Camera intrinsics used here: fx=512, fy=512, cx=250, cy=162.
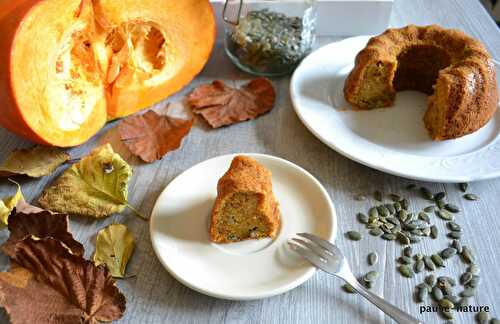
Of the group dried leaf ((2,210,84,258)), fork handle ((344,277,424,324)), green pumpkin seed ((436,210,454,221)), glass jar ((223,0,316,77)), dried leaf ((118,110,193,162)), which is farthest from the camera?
glass jar ((223,0,316,77))

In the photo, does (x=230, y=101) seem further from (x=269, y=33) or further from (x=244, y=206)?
(x=244, y=206)

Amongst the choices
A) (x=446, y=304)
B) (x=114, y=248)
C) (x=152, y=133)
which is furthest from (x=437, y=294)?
(x=152, y=133)

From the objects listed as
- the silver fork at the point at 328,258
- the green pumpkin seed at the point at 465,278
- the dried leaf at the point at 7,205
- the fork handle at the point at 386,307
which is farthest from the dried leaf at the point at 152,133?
the green pumpkin seed at the point at 465,278

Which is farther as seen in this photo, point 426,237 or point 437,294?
point 426,237

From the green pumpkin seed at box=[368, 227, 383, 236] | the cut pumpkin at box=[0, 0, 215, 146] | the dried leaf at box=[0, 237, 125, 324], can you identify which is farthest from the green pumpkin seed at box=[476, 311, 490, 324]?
the cut pumpkin at box=[0, 0, 215, 146]

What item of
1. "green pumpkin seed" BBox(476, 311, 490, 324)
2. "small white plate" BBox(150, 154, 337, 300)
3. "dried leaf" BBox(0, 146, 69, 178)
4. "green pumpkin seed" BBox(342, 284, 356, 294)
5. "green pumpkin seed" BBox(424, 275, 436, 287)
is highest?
"small white plate" BBox(150, 154, 337, 300)

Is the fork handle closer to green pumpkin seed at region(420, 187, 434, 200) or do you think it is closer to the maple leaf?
green pumpkin seed at region(420, 187, 434, 200)
